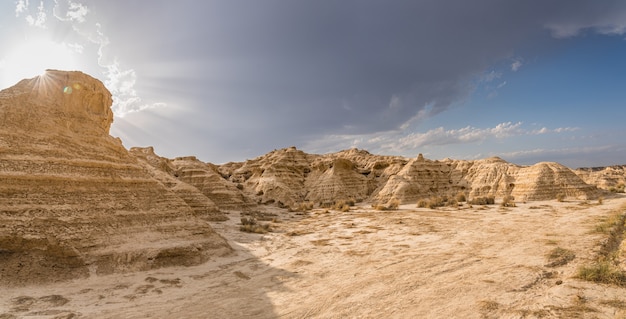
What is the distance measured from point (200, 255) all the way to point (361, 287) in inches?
227

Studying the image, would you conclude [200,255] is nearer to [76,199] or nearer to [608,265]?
[76,199]

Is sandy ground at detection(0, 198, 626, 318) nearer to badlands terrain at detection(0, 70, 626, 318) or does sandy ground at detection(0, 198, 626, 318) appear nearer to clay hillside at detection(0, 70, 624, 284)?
badlands terrain at detection(0, 70, 626, 318)

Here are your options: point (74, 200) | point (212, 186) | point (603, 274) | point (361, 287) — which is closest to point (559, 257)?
point (603, 274)

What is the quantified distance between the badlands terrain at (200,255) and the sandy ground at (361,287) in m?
0.04

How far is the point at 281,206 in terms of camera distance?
35344 mm

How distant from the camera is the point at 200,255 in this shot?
32.7 feet

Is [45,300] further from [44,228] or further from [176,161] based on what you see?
[176,161]

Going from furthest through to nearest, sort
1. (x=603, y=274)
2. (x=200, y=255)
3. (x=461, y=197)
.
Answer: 1. (x=461, y=197)
2. (x=200, y=255)
3. (x=603, y=274)

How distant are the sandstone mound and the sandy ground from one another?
0.76m

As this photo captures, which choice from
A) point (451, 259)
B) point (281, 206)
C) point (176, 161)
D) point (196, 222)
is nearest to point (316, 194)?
point (281, 206)

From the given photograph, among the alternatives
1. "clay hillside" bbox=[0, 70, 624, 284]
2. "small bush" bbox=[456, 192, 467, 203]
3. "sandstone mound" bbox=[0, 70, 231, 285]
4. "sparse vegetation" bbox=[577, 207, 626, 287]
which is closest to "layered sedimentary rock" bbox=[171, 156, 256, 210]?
"clay hillside" bbox=[0, 70, 624, 284]

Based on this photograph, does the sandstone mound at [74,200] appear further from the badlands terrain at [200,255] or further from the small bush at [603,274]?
the small bush at [603,274]

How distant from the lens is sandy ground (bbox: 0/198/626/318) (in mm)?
5668

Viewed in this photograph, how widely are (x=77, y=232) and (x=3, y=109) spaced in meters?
4.84
